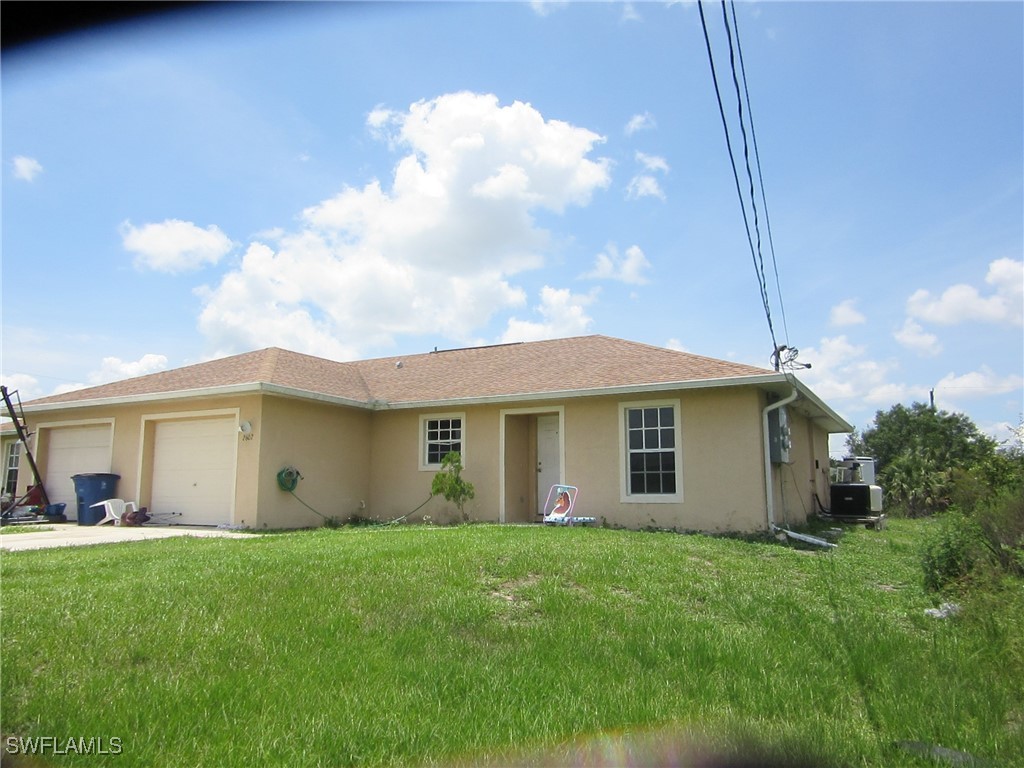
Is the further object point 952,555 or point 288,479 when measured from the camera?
point 288,479

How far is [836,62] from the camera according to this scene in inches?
272

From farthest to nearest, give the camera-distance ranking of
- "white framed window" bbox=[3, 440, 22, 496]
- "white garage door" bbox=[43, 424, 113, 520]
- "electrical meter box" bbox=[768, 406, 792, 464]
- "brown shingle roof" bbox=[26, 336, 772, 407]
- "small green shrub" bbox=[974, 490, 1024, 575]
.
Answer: "white framed window" bbox=[3, 440, 22, 496], "white garage door" bbox=[43, 424, 113, 520], "brown shingle roof" bbox=[26, 336, 772, 407], "electrical meter box" bbox=[768, 406, 792, 464], "small green shrub" bbox=[974, 490, 1024, 575]

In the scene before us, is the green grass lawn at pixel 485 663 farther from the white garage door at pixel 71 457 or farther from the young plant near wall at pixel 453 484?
the white garage door at pixel 71 457

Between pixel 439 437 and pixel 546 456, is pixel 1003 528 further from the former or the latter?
pixel 439 437

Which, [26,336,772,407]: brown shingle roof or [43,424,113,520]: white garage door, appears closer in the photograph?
[26,336,772,407]: brown shingle roof

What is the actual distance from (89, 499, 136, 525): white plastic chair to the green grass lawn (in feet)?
23.6

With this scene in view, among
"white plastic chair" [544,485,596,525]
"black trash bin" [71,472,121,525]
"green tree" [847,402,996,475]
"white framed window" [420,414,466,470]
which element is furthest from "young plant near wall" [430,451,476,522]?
"green tree" [847,402,996,475]

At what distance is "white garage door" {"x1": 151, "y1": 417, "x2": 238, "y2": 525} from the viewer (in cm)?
1349

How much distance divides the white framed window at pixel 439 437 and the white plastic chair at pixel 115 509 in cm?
592

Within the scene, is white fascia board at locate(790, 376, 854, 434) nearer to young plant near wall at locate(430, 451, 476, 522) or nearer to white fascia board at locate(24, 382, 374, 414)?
young plant near wall at locate(430, 451, 476, 522)

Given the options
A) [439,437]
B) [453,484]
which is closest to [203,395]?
[439,437]

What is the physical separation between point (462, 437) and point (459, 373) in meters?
2.20

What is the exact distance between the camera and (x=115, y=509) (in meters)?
14.0

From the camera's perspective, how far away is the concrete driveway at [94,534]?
10039 mm
